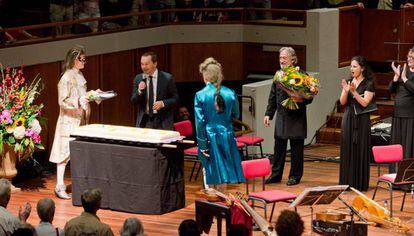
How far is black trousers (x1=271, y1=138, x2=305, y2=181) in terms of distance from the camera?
1283 cm

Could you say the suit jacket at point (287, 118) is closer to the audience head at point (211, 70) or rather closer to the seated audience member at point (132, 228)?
the audience head at point (211, 70)

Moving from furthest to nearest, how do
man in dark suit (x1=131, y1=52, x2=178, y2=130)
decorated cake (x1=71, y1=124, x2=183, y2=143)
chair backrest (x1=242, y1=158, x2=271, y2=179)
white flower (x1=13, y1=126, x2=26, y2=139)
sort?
white flower (x1=13, y1=126, x2=26, y2=139), man in dark suit (x1=131, y1=52, x2=178, y2=130), decorated cake (x1=71, y1=124, x2=183, y2=143), chair backrest (x1=242, y1=158, x2=271, y2=179)

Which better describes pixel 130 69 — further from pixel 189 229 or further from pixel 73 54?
pixel 189 229

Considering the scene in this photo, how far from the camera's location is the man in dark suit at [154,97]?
12086 mm

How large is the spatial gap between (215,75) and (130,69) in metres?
4.72

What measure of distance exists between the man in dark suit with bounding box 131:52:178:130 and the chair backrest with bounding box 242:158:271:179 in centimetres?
169

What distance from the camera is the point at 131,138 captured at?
11.3 m

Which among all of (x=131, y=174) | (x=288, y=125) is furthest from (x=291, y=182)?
(x=131, y=174)

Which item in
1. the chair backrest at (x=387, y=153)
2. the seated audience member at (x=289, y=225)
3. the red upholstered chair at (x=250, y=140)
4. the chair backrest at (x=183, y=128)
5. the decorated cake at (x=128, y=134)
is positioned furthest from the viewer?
the red upholstered chair at (x=250, y=140)

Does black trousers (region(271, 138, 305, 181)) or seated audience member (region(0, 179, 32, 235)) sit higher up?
seated audience member (region(0, 179, 32, 235))

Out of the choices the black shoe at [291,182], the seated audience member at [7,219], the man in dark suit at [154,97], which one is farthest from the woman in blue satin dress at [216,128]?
the seated audience member at [7,219]

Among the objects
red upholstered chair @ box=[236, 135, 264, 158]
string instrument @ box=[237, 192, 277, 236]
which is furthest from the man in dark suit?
string instrument @ box=[237, 192, 277, 236]

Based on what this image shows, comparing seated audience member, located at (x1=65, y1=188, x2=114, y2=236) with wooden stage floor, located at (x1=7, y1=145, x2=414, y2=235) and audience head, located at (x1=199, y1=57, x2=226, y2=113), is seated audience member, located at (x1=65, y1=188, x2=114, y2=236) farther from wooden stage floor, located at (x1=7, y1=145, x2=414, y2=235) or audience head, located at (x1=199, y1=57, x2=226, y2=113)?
audience head, located at (x1=199, y1=57, x2=226, y2=113)

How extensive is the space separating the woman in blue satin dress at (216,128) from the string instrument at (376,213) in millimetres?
1289
